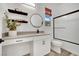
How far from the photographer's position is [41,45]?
2293 mm

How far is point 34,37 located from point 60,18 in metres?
0.88

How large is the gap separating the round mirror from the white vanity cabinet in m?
0.32

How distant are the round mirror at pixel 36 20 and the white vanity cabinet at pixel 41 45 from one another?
318 mm

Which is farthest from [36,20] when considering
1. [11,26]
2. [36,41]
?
[11,26]

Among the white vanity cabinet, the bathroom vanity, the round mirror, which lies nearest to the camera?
the bathroom vanity

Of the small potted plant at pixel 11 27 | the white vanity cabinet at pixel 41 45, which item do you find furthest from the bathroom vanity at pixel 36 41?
the small potted plant at pixel 11 27

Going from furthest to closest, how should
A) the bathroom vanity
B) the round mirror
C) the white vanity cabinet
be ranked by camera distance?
1. the round mirror
2. the white vanity cabinet
3. the bathroom vanity

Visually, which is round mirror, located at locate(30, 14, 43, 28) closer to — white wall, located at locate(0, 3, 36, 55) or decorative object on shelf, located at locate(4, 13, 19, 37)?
white wall, located at locate(0, 3, 36, 55)

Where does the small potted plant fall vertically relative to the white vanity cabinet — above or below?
above

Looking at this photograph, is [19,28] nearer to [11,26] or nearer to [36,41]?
[11,26]

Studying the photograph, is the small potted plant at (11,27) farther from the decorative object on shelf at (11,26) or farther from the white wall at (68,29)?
the white wall at (68,29)

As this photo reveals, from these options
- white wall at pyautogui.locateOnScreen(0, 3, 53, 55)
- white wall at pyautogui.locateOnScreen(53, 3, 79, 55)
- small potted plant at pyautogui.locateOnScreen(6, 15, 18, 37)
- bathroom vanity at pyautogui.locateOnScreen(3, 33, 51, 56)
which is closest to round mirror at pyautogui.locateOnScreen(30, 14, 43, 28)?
white wall at pyautogui.locateOnScreen(0, 3, 53, 55)

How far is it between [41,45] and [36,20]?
633mm

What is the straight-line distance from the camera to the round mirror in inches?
89.5
